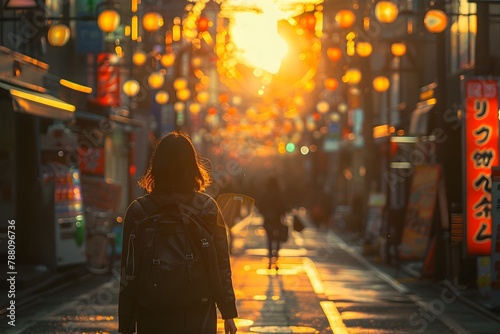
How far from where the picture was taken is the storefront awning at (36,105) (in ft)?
54.7

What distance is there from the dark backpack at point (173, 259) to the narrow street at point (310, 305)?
676 centimetres

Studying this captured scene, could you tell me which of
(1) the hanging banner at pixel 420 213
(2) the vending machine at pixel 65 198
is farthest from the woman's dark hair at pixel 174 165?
(1) the hanging banner at pixel 420 213

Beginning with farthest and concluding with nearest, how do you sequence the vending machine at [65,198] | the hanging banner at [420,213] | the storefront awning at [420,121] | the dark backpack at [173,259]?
the storefront awning at [420,121], the hanging banner at [420,213], the vending machine at [65,198], the dark backpack at [173,259]

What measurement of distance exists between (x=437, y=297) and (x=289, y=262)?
8.05 m

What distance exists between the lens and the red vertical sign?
2995 cm

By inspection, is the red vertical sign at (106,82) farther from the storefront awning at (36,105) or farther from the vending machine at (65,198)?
the storefront awning at (36,105)

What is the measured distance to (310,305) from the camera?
1573 cm

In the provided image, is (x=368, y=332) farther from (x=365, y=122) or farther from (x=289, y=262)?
(x=365, y=122)

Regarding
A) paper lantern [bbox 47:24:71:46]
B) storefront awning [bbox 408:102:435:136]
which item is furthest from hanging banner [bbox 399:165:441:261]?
paper lantern [bbox 47:24:71:46]

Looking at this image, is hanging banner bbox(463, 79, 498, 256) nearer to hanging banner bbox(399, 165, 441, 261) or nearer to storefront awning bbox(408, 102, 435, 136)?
hanging banner bbox(399, 165, 441, 261)

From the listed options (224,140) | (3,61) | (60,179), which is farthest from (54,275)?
(224,140)

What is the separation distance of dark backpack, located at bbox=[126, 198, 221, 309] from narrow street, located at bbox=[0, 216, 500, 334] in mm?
6761

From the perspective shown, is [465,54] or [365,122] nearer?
[465,54]

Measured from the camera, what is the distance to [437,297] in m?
17.8
